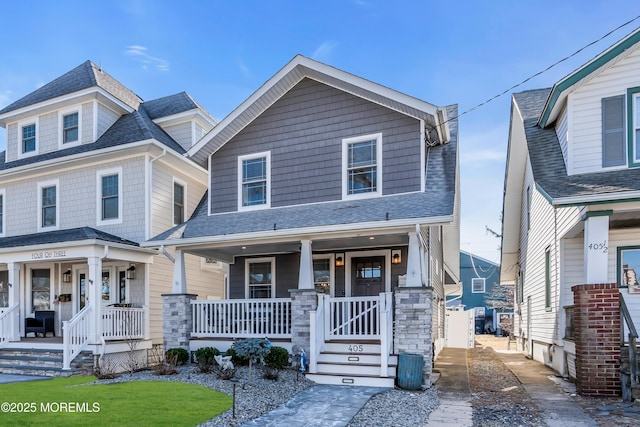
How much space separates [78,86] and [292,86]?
7878mm

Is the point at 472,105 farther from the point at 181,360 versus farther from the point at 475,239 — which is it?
the point at 475,239

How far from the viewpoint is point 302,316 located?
10.5 metres

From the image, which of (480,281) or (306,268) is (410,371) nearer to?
(306,268)

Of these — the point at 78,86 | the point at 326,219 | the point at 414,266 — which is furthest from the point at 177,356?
the point at 78,86

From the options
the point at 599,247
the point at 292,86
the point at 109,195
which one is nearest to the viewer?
the point at 599,247

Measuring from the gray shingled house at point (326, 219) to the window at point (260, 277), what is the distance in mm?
30

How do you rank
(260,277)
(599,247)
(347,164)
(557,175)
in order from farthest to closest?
(260,277) < (347,164) < (557,175) < (599,247)

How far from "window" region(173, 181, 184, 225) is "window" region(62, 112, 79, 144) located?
3650mm

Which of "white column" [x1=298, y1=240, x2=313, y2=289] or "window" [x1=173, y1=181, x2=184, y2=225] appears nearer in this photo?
"white column" [x1=298, y1=240, x2=313, y2=289]

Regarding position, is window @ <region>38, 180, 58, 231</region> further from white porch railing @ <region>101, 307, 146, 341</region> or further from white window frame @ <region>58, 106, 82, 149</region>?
white porch railing @ <region>101, 307, 146, 341</region>

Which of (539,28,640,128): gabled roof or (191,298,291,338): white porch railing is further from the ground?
(539,28,640,128): gabled roof

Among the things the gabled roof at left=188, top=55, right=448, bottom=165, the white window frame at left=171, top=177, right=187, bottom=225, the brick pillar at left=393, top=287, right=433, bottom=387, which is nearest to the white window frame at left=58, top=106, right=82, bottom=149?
the white window frame at left=171, top=177, right=187, bottom=225

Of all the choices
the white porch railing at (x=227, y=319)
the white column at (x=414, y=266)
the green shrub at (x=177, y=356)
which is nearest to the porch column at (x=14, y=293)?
the green shrub at (x=177, y=356)

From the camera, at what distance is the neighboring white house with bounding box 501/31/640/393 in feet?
27.0
